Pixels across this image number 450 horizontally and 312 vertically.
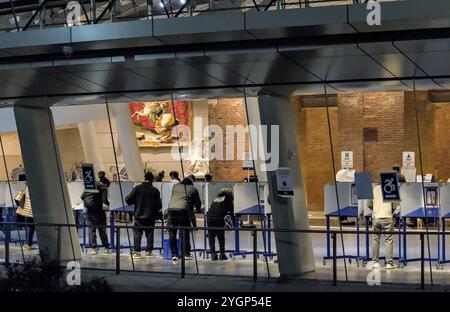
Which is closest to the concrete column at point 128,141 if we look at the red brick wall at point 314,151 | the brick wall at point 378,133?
the red brick wall at point 314,151

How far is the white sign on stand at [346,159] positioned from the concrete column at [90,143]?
1138 cm

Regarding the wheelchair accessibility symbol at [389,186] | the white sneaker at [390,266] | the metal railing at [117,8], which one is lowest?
the white sneaker at [390,266]

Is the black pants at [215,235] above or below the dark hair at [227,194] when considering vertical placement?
below

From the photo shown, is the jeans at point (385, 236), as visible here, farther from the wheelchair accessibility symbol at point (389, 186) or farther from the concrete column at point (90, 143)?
the concrete column at point (90, 143)

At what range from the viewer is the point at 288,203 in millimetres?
13578

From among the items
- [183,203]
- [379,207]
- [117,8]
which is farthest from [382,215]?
[117,8]

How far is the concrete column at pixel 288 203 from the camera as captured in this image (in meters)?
13.2

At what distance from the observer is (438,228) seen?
568 inches

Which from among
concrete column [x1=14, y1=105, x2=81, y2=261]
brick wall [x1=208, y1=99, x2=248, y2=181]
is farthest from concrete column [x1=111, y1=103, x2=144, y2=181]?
concrete column [x1=14, y1=105, x2=81, y2=261]

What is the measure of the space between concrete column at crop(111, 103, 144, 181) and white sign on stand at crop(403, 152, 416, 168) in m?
11.3

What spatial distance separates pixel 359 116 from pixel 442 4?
7.27 meters

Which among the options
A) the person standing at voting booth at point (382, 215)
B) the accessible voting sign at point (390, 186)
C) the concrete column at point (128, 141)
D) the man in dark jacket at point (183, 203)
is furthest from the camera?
the concrete column at point (128, 141)

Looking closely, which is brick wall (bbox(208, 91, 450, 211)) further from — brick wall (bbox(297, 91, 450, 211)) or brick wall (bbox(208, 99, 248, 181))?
brick wall (bbox(208, 99, 248, 181))
